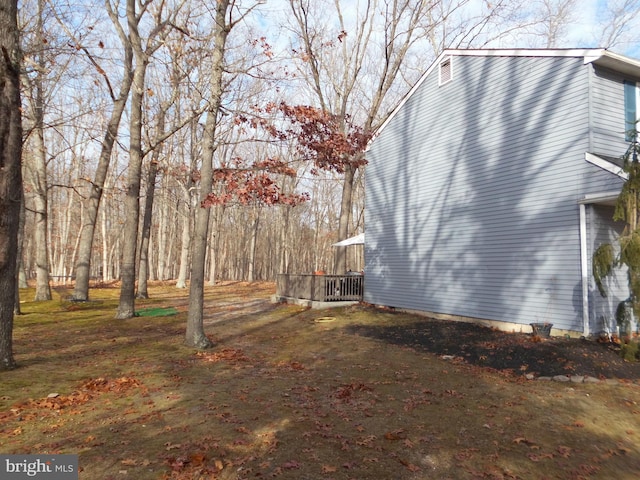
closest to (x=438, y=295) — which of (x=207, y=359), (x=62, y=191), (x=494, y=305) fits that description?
(x=494, y=305)

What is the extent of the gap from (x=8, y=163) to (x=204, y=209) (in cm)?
349

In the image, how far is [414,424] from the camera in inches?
193

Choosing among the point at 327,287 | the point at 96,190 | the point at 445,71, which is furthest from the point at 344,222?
the point at 96,190

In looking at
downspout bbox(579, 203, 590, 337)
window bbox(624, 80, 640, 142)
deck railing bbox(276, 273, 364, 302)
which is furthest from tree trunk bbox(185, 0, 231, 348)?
window bbox(624, 80, 640, 142)

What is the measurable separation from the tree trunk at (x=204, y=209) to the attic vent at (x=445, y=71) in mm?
7650

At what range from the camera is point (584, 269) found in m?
9.09

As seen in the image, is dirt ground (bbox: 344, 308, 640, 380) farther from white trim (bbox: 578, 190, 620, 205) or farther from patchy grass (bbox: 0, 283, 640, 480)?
white trim (bbox: 578, 190, 620, 205)

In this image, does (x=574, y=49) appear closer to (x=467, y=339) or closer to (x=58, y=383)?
(x=467, y=339)

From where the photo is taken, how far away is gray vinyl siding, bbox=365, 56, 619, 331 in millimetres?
9727

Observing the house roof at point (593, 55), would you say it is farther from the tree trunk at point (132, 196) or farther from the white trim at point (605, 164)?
the tree trunk at point (132, 196)

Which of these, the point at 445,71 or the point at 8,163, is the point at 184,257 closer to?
the point at 445,71

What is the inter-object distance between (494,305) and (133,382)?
913 cm

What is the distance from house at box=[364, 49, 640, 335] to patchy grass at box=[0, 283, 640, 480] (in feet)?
11.5

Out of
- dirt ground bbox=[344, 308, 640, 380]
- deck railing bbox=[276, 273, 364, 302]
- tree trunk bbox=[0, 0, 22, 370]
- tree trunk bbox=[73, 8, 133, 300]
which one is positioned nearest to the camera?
tree trunk bbox=[0, 0, 22, 370]
